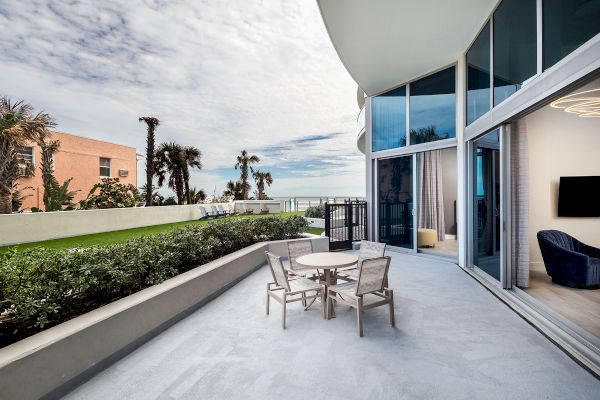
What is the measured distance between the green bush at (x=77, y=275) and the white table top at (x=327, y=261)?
1816 mm

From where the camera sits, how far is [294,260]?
454 centimetres

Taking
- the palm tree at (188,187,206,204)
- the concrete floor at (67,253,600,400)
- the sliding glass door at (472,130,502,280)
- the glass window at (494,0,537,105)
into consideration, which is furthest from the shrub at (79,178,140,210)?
the glass window at (494,0,537,105)

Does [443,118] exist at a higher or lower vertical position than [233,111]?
lower

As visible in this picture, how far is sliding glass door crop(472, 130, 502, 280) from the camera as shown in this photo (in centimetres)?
467

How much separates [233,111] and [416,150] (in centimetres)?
1000

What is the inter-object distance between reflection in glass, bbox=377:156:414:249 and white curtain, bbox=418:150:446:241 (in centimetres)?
58

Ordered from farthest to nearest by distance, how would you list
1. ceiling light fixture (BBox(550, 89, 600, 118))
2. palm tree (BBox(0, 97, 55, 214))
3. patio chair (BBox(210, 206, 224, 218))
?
patio chair (BBox(210, 206, 224, 218))
palm tree (BBox(0, 97, 55, 214))
ceiling light fixture (BBox(550, 89, 600, 118))

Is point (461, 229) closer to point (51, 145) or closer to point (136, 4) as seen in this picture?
point (136, 4)

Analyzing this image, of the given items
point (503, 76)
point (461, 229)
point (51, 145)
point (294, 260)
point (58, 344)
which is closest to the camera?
point (58, 344)

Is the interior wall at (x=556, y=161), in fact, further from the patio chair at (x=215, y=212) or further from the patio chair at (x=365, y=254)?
the patio chair at (x=215, y=212)

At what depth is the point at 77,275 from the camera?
2.86 metres

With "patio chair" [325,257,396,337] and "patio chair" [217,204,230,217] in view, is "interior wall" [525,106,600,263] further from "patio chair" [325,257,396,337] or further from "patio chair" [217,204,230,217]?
"patio chair" [217,204,230,217]

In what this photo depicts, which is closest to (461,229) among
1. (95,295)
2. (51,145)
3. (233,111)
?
Result: (95,295)

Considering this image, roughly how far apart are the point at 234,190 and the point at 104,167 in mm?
10080
